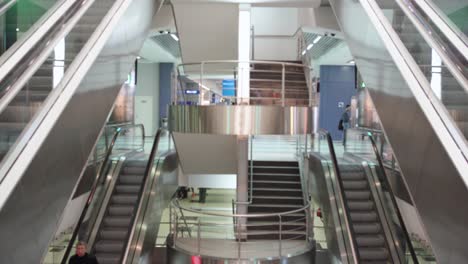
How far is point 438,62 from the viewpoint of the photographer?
3623mm

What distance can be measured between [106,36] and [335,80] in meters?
18.5

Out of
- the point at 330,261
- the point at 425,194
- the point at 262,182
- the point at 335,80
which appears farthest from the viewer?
the point at 335,80

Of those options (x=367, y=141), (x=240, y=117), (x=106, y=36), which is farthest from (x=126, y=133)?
(x=106, y=36)

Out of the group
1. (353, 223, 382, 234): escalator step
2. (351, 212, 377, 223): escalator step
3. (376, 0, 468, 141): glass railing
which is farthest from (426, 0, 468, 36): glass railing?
(351, 212, 377, 223): escalator step

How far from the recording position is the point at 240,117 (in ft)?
28.6

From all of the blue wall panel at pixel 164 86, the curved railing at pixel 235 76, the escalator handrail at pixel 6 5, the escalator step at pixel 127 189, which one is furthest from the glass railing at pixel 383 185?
the blue wall panel at pixel 164 86

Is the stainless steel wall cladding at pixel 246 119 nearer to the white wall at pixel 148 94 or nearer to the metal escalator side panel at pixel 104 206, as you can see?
the metal escalator side panel at pixel 104 206

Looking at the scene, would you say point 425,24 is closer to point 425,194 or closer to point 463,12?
point 463,12

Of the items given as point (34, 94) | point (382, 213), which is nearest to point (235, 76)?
point (382, 213)

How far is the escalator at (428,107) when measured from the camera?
125 inches

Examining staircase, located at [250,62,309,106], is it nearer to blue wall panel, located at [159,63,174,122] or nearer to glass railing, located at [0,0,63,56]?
blue wall panel, located at [159,63,174,122]

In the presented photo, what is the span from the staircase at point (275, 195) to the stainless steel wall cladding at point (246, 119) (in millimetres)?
2864

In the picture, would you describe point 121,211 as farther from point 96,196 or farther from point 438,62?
point 438,62

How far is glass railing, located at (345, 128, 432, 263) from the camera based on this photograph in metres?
7.82
